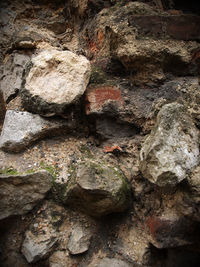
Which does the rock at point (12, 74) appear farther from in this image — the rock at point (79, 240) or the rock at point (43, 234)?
the rock at point (79, 240)

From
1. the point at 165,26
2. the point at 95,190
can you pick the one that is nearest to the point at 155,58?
the point at 165,26

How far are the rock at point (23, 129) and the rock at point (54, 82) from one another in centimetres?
5

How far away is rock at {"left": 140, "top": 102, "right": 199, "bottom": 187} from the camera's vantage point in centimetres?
88

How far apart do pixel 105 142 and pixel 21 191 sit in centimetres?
49

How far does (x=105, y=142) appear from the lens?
122cm

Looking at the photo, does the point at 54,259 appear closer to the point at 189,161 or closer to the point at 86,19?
the point at 189,161

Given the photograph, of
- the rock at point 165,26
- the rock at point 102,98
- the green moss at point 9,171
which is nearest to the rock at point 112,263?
the green moss at point 9,171

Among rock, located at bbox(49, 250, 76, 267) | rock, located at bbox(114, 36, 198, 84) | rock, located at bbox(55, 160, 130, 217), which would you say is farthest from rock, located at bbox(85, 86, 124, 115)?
rock, located at bbox(49, 250, 76, 267)

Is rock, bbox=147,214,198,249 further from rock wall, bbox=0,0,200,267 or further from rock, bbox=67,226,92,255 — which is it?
rock, bbox=67,226,92,255

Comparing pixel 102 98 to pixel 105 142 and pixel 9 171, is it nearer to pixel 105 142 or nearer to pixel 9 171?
pixel 105 142

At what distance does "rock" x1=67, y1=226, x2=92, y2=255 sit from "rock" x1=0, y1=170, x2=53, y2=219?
0.22 m

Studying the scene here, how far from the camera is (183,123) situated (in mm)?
964

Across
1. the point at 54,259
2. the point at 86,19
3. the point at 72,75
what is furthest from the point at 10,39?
the point at 54,259

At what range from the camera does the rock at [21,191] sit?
3.24ft
